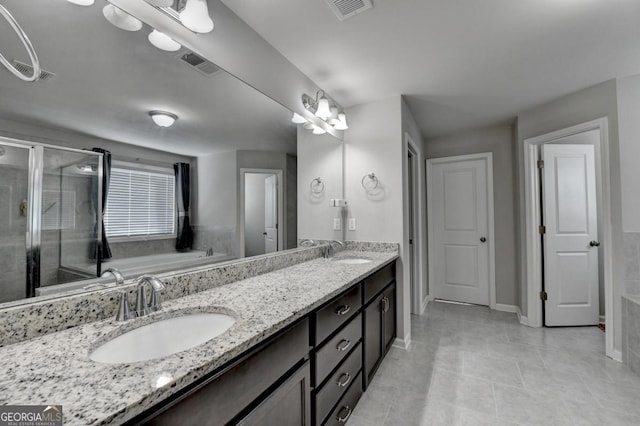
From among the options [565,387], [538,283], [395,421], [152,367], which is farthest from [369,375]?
[538,283]

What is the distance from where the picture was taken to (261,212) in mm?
1804

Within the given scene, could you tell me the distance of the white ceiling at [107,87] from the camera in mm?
845

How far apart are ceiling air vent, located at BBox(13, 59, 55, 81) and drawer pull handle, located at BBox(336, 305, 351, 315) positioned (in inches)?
57.3

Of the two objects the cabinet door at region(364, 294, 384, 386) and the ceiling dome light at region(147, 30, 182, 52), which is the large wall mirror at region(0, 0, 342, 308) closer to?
the ceiling dome light at region(147, 30, 182, 52)

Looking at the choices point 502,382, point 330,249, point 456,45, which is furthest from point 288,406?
point 456,45

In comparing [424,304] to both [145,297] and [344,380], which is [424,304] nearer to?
[344,380]

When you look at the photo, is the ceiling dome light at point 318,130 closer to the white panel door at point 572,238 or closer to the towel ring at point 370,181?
the towel ring at point 370,181

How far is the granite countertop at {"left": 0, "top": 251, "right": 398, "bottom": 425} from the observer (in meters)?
0.53

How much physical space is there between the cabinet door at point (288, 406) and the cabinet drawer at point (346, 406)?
29 cm

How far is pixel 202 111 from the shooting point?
4.71 ft

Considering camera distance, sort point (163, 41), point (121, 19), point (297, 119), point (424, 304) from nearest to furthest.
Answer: point (121, 19)
point (163, 41)
point (297, 119)
point (424, 304)

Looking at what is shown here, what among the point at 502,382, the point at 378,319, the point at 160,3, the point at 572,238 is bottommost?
the point at 502,382

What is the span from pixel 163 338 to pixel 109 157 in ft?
2.35

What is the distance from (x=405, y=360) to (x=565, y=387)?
106 cm
